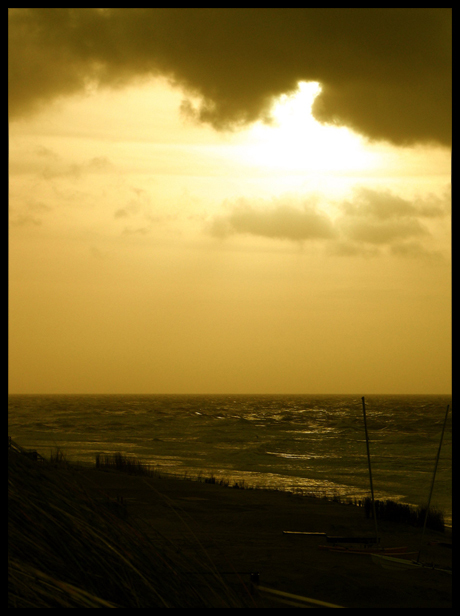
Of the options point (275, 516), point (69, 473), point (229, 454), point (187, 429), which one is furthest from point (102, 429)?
point (69, 473)

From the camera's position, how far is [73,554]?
2.76 m

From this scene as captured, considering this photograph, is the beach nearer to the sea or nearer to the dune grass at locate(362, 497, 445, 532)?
the dune grass at locate(362, 497, 445, 532)

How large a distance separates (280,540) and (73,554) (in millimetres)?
7099

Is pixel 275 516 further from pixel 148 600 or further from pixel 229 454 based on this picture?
pixel 229 454

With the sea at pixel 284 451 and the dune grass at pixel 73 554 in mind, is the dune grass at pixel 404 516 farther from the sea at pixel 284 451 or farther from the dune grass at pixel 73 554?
the dune grass at pixel 73 554

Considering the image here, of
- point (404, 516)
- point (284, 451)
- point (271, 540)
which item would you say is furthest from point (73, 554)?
point (284, 451)

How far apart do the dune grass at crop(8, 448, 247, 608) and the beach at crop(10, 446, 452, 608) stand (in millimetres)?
78

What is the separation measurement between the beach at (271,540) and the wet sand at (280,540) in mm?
13

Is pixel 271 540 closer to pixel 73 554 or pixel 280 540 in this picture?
pixel 280 540

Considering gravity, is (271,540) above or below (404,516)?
above

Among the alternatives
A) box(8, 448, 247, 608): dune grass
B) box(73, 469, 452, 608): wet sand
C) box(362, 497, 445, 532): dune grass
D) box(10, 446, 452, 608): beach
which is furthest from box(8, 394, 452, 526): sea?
box(8, 448, 247, 608): dune grass

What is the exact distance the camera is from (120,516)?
3.17 metres

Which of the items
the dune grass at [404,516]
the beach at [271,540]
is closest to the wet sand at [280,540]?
the beach at [271,540]

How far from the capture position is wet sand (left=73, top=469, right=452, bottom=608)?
21.6 ft
